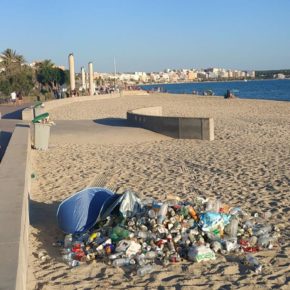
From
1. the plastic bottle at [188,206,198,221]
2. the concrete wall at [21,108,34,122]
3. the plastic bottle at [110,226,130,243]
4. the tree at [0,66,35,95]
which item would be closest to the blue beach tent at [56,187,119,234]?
the plastic bottle at [110,226,130,243]

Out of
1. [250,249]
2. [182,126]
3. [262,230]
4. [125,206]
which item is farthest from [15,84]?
[250,249]

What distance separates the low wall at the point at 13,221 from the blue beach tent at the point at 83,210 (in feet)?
1.53

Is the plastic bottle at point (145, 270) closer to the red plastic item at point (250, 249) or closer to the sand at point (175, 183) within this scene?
the sand at point (175, 183)

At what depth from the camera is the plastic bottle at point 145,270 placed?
4.81m

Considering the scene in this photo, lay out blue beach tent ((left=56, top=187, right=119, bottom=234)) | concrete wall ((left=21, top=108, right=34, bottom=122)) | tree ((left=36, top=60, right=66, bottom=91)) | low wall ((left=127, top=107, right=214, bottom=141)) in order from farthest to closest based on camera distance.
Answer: tree ((left=36, top=60, right=66, bottom=91)) < concrete wall ((left=21, top=108, right=34, bottom=122)) < low wall ((left=127, top=107, right=214, bottom=141)) < blue beach tent ((left=56, top=187, right=119, bottom=234))

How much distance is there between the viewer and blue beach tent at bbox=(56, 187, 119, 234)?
5.93m

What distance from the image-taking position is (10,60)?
195 feet

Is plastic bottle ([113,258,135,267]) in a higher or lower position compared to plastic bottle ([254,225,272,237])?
lower

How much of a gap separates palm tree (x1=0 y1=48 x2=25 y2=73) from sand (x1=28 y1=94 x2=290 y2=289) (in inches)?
1634

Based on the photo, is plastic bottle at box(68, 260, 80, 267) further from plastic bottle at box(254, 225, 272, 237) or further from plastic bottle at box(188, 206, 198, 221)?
plastic bottle at box(254, 225, 272, 237)

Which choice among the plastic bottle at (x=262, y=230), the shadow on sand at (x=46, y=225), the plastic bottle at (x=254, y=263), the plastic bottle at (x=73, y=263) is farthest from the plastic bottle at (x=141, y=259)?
the plastic bottle at (x=262, y=230)

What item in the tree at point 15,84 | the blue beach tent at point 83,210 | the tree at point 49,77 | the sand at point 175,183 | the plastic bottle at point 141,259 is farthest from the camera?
the tree at point 49,77

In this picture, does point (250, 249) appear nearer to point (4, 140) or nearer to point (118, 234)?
point (118, 234)

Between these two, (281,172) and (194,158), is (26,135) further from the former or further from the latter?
(281,172)
